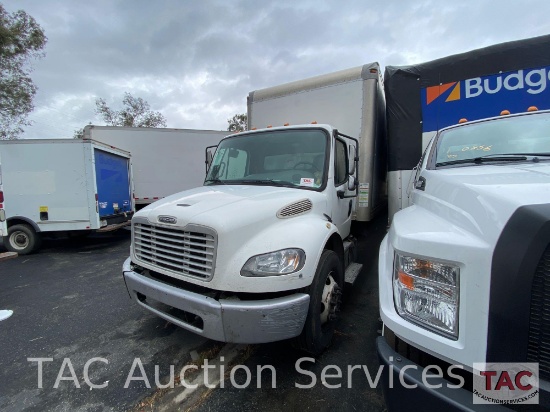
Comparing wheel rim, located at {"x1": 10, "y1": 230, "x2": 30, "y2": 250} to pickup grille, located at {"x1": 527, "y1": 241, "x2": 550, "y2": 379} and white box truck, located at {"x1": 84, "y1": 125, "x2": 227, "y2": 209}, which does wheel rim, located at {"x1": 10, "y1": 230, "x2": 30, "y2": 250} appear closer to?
white box truck, located at {"x1": 84, "y1": 125, "x2": 227, "y2": 209}

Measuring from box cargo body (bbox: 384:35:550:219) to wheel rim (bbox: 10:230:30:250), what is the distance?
8.36 metres

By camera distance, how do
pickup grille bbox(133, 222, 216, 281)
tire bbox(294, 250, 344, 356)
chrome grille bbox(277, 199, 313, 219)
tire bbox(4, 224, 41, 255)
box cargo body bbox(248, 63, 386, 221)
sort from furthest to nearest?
tire bbox(4, 224, 41, 255), box cargo body bbox(248, 63, 386, 221), chrome grille bbox(277, 199, 313, 219), tire bbox(294, 250, 344, 356), pickup grille bbox(133, 222, 216, 281)

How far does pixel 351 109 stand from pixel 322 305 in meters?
3.13

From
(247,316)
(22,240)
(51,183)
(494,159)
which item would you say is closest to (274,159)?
(247,316)

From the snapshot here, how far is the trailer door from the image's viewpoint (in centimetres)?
710

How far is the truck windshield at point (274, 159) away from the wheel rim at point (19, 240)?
241 inches

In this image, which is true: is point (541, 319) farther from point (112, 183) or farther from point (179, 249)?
point (112, 183)

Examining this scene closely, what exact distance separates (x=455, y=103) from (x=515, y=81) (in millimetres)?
719

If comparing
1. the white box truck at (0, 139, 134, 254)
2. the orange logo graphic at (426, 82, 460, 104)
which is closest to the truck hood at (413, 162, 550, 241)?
the orange logo graphic at (426, 82, 460, 104)

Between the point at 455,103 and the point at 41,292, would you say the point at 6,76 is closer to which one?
the point at 41,292

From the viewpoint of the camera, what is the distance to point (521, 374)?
42.4 inches

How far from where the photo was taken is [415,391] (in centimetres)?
121

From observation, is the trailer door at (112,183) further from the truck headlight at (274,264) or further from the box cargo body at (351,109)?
the truck headlight at (274,264)

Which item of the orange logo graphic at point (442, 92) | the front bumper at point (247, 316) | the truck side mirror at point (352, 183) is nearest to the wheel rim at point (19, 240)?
the front bumper at point (247, 316)
